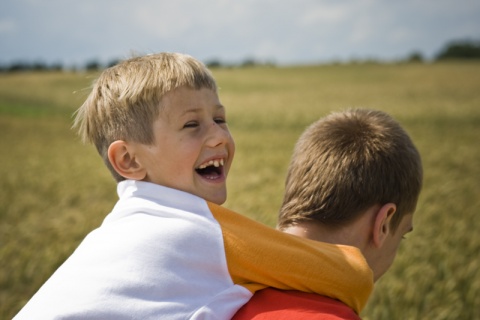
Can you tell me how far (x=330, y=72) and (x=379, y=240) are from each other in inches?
2060

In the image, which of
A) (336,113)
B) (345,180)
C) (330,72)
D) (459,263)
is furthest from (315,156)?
(330,72)

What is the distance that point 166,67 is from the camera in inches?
73.0

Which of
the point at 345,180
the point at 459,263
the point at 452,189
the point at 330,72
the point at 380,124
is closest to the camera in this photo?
the point at 345,180

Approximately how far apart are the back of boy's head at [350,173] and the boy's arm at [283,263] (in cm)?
26

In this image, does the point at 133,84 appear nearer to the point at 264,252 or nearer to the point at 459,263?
the point at 264,252

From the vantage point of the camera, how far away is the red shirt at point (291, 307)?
1.43m

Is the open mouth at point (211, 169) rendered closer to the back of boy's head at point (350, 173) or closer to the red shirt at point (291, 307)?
the back of boy's head at point (350, 173)

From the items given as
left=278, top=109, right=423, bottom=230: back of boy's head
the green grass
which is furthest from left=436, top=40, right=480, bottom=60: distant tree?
left=278, top=109, right=423, bottom=230: back of boy's head

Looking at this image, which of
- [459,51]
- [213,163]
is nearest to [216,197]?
[213,163]

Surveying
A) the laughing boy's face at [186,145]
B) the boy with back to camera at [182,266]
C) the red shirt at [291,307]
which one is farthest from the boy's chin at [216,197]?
the red shirt at [291,307]

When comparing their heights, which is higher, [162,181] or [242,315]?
[162,181]

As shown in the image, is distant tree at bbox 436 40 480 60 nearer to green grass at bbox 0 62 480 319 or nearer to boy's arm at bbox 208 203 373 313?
green grass at bbox 0 62 480 319

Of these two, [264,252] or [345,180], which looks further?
[345,180]

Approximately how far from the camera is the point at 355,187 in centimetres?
176
